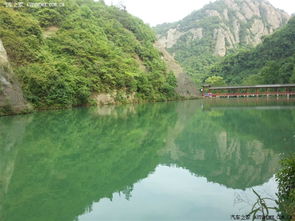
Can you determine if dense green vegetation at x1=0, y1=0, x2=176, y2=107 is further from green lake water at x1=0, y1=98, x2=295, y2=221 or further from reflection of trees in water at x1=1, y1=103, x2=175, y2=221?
green lake water at x1=0, y1=98, x2=295, y2=221

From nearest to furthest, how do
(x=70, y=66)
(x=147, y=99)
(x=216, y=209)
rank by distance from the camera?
(x=216, y=209) → (x=70, y=66) → (x=147, y=99)

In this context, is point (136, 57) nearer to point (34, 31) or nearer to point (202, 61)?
point (34, 31)

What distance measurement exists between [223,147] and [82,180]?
5.27m

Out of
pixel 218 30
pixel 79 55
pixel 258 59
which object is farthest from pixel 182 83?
pixel 218 30

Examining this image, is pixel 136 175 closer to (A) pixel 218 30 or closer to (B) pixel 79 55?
(B) pixel 79 55

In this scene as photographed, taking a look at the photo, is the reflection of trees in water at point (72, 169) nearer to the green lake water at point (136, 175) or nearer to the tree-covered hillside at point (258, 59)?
the green lake water at point (136, 175)

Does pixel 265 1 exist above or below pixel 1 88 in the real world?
above

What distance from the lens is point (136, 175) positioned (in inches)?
272

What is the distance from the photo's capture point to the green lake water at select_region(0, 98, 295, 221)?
15.9 ft

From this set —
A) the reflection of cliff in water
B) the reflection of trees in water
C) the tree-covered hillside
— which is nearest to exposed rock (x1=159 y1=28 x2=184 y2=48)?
the tree-covered hillside

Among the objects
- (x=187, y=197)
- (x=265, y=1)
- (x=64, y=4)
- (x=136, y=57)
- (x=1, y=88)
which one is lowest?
(x=187, y=197)

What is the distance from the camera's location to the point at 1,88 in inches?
779

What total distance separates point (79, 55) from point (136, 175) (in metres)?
31.1

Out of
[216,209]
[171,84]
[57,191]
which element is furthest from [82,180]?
[171,84]
